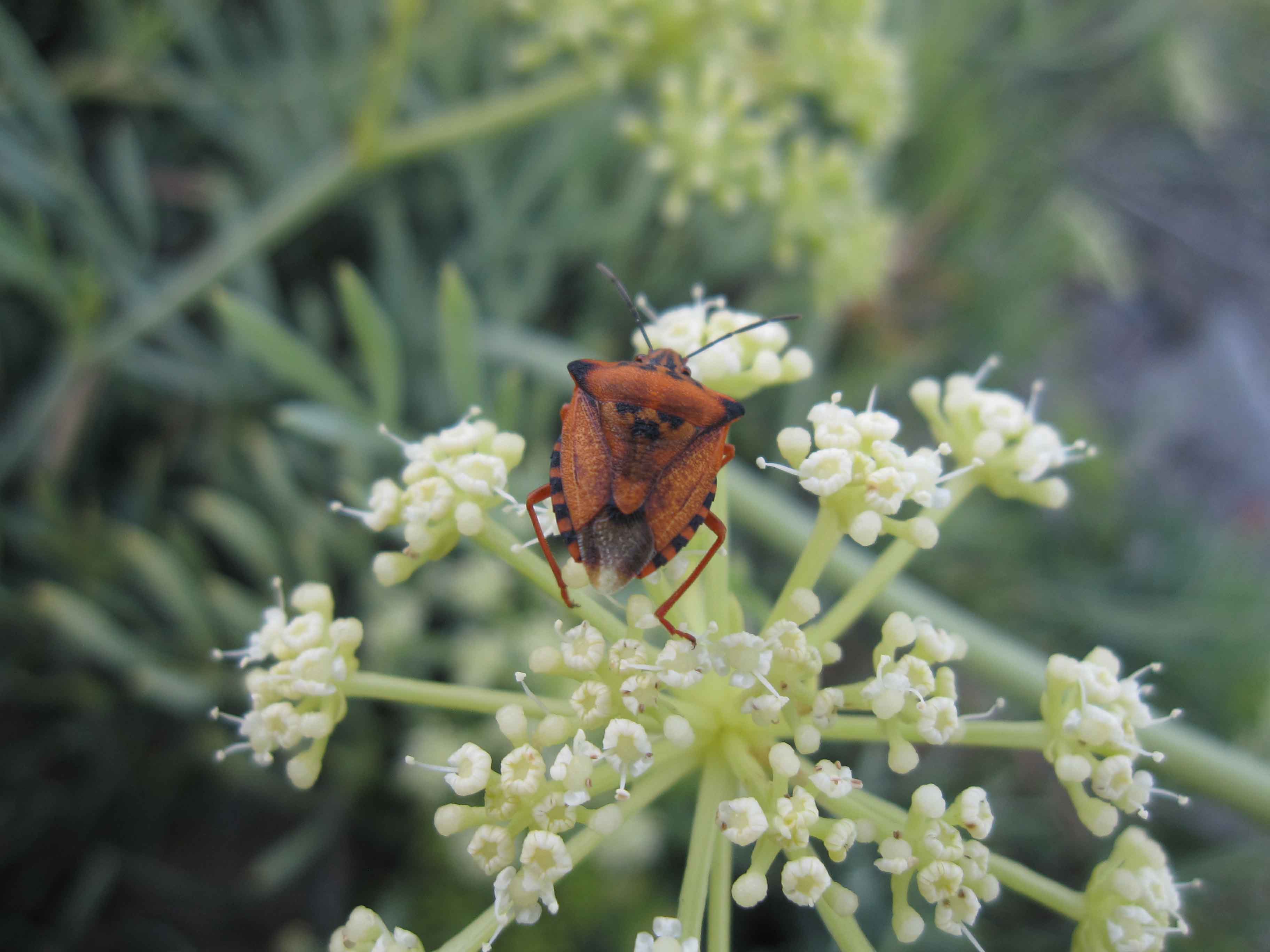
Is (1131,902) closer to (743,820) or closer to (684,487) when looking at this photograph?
(743,820)

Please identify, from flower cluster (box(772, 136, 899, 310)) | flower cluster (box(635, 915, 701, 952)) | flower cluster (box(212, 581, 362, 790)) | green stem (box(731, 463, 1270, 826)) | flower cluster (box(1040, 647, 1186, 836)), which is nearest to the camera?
flower cluster (box(635, 915, 701, 952))

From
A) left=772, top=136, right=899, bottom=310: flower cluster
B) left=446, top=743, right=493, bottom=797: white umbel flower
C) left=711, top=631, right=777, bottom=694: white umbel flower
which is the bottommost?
left=446, top=743, right=493, bottom=797: white umbel flower

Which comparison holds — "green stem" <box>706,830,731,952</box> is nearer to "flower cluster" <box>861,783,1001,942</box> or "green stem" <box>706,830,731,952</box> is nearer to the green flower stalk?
the green flower stalk

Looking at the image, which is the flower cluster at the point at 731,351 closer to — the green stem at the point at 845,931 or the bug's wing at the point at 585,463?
the bug's wing at the point at 585,463

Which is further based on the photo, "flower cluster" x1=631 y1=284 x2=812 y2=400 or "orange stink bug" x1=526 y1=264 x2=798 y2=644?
"flower cluster" x1=631 y1=284 x2=812 y2=400

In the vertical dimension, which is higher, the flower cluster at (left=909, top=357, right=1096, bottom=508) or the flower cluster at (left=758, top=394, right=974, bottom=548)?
the flower cluster at (left=909, top=357, right=1096, bottom=508)

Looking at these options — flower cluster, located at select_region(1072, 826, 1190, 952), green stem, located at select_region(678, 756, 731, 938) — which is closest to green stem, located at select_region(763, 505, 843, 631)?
green stem, located at select_region(678, 756, 731, 938)

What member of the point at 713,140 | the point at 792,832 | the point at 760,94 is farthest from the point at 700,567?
the point at 760,94
